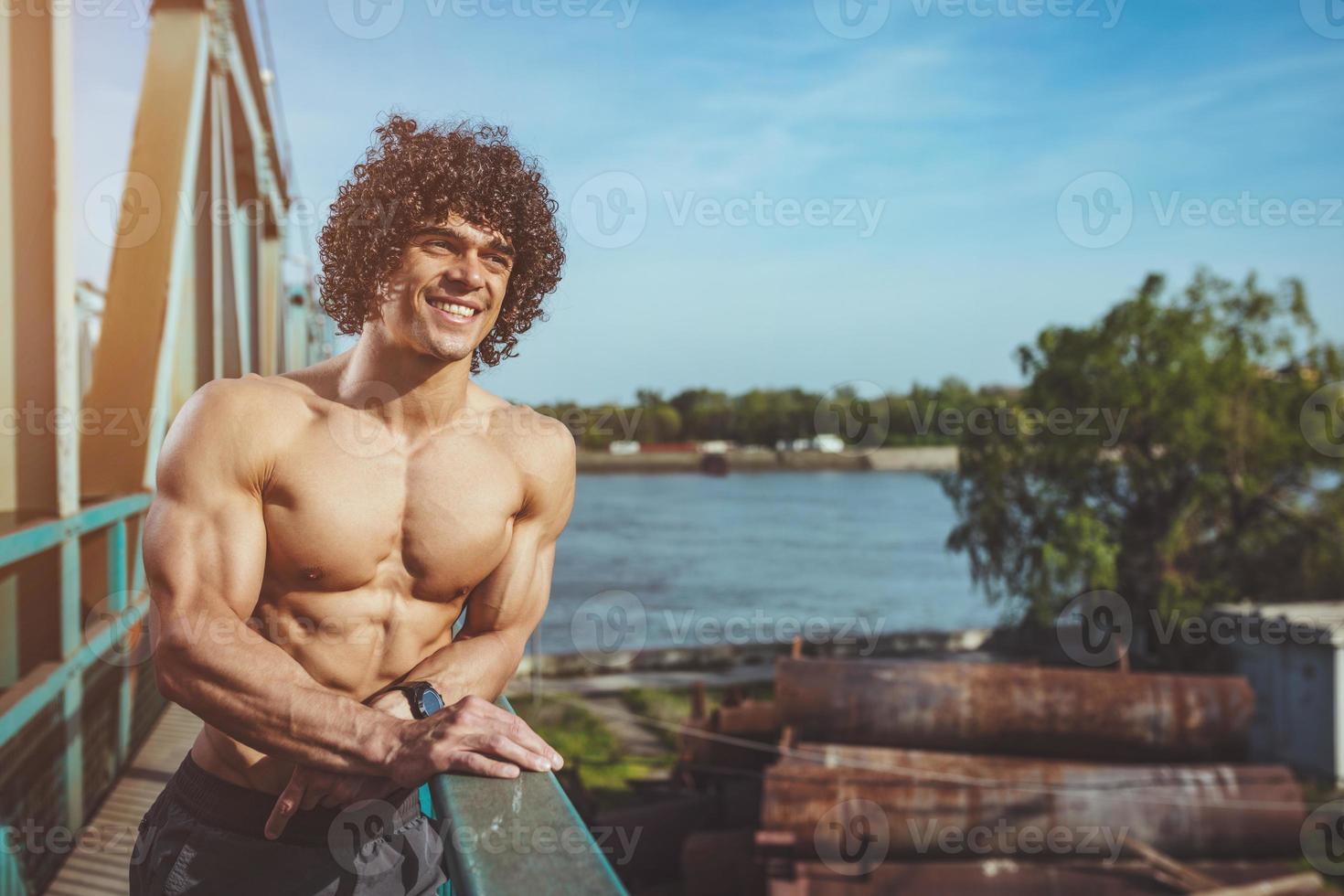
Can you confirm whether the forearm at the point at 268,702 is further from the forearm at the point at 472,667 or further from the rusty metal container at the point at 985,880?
the rusty metal container at the point at 985,880

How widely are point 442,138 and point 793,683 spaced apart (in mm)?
10694

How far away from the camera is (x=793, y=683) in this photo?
12.5 metres

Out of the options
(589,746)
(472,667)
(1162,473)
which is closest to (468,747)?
(472,667)

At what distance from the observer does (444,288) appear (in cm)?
243

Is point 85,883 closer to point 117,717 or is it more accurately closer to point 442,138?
point 117,717

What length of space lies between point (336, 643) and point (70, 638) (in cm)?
259

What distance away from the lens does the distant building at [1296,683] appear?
1731cm

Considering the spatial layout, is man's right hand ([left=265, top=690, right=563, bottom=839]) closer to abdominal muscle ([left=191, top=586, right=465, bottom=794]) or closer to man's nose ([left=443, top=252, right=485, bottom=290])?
abdominal muscle ([left=191, top=586, right=465, bottom=794])

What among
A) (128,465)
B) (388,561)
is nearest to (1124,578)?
(128,465)

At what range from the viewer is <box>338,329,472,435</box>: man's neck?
250 cm

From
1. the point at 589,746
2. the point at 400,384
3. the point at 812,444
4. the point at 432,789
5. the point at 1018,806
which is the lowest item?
the point at 589,746

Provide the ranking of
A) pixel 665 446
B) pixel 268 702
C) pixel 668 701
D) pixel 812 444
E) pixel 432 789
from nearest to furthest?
pixel 432 789, pixel 268 702, pixel 668 701, pixel 665 446, pixel 812 444

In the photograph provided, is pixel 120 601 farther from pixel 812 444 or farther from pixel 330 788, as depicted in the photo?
pixel 812 444

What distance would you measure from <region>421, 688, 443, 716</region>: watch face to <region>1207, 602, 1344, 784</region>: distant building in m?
18.7
